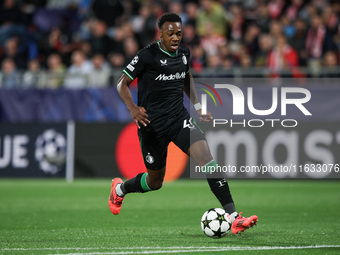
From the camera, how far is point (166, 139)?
7598mm

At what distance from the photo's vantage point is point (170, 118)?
7.55 m

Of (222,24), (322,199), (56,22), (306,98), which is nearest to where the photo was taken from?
(322,199)

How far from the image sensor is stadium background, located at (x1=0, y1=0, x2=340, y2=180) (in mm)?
14805

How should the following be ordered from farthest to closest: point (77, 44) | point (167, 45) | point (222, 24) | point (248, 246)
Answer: point (77, 44) → point (222, 24) → point (167, 45) → point (248, 246)

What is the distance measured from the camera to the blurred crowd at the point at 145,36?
15.2 metres

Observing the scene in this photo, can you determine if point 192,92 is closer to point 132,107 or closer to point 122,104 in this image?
point 132,107

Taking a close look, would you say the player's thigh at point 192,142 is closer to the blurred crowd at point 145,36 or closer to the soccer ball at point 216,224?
the soccer ball at point 216,224

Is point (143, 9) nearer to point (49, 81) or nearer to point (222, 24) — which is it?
point (222, 24)

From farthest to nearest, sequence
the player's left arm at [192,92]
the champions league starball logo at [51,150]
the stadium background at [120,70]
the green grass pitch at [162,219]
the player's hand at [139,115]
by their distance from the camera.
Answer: the champions league starball logo at [51,150] < the stadium background at [120,70] < the player's left arm at [192,92] < the player's hand at [139,115] < the green grass pitch at [162,219]

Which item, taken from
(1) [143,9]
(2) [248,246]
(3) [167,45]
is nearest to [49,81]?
(1) [143,9]

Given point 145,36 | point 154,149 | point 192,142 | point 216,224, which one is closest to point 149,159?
point 154,149

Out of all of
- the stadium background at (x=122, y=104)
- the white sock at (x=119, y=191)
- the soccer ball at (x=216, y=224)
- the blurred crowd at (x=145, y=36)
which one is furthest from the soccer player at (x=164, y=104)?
the blurred crowd at (x=145, y=36)

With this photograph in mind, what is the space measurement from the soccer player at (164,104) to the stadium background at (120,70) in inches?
271

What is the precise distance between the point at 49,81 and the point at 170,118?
8950 mm
